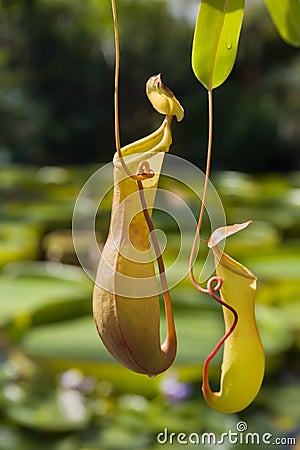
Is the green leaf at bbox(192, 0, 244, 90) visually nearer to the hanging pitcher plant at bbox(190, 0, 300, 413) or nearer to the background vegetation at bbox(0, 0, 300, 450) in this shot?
the hanging pitcher plant at bbox(190, 0, 300, 413)

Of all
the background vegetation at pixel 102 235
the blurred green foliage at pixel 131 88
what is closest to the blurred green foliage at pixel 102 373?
the background vegetation at pixel 102 235

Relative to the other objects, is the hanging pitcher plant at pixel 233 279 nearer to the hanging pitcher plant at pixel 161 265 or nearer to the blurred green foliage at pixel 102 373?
the hanging pitcher plant at pixel 161 265

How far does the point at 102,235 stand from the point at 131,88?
4.61 meters

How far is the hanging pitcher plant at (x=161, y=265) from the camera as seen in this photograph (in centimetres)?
21

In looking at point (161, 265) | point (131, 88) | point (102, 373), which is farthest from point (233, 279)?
point (131, 88)

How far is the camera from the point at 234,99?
23.3 feet

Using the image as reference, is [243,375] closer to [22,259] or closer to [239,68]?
[22,259]

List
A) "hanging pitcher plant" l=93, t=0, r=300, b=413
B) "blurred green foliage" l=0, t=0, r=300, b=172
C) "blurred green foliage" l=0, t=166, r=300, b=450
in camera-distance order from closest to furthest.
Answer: "hanging pitcher plant" l=93, t=0, r=300, b=413 < "blurred green foliage" l=0, t=166, r=300, b=450 < "blurred green foliage" l=0, t=0, r=300, b=172

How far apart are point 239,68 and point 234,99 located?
0.82 metres

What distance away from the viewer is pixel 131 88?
697cm

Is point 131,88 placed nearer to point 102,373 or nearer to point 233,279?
point 102,373

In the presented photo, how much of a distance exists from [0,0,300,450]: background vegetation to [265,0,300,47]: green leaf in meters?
0.12

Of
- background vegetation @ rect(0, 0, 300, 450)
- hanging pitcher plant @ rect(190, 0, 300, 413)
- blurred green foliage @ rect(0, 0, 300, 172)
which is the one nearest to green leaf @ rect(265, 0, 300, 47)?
hanging pitcher plant @ rect(190, 0, 300, 413)

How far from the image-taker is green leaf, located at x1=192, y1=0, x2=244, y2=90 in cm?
22
